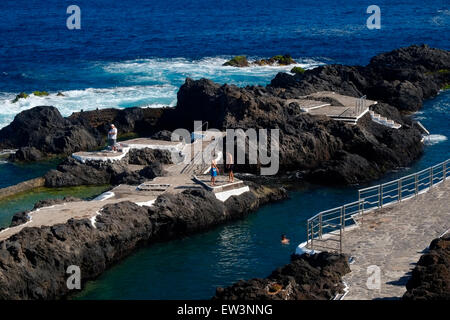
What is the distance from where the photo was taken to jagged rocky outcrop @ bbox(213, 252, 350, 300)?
28.3m

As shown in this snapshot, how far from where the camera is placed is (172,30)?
12694cm

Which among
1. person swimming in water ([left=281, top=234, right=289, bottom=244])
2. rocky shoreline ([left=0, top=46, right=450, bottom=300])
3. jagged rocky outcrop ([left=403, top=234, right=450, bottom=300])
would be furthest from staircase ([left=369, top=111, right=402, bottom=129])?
jagged rocky outcrop ([left=403, top=234, right=450, bottom=300])

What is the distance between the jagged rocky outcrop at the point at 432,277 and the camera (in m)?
27.0

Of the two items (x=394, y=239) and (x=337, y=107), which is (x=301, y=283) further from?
(x=337, y=107)

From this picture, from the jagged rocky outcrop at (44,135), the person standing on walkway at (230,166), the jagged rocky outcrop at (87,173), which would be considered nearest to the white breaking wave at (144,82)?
the jagged rocky outcrop at (44,135)

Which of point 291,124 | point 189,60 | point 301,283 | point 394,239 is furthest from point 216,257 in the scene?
point 189,60

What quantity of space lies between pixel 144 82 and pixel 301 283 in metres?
54.8

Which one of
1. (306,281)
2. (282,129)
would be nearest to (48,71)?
(282,129)

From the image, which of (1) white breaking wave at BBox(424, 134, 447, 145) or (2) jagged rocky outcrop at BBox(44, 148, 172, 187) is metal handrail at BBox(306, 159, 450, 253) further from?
(2) jagged rocky outcrop at BBox(44, 148, 172, 187)

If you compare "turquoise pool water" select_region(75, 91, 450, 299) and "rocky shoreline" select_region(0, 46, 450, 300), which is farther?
"turquoise pool water" select_region(75, 91, 450, 299)

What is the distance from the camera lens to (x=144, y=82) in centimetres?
8294

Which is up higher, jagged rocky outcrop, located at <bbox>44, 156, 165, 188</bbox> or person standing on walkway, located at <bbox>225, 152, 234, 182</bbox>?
person standing on walkway, located at <bbox>225, 152, 234, 182</bbox>

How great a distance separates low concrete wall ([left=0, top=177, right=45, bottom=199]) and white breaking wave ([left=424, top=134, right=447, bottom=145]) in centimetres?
2437

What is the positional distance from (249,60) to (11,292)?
64.4m
